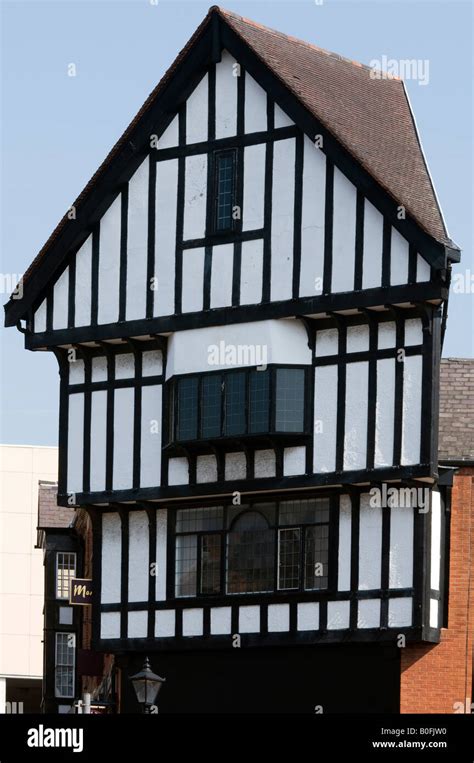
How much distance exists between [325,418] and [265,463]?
1.47 m

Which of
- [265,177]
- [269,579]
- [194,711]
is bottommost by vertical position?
[194,711]

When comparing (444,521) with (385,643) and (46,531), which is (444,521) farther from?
(46,531)

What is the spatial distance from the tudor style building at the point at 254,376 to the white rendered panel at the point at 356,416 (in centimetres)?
4

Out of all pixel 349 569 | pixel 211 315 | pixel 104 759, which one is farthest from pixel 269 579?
pixel 104 759

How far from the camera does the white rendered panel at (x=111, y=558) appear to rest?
4166 cm

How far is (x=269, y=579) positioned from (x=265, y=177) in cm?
757

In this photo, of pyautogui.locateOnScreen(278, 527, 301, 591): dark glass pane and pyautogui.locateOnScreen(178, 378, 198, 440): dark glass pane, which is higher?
pyautogui.locateOnScreen(178, 378, 198, 440): dark glass pane

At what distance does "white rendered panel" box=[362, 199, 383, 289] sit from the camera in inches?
1533

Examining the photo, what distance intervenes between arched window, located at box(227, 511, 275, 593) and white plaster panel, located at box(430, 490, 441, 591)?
3.01 m

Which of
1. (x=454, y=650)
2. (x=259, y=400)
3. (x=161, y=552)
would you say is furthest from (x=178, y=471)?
(x=454, y=650)

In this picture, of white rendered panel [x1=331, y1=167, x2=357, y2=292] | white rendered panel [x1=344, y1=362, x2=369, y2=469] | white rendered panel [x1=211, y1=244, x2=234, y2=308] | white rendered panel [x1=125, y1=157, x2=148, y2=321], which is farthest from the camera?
white rendered panel [x1=125, y1=157, x2=148, y2=321]

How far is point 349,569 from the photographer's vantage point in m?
38.9

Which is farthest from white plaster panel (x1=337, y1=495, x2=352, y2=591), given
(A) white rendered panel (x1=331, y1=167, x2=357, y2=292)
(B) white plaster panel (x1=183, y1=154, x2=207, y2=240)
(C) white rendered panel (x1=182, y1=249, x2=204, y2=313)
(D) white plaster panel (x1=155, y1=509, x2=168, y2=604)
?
(B) white plaster panel (x1=183, y1=154, x2=207, y2=240)

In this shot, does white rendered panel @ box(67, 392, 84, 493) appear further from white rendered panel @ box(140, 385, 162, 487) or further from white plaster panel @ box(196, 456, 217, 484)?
white plaster panel @ box(196, 456, 217, 484)
